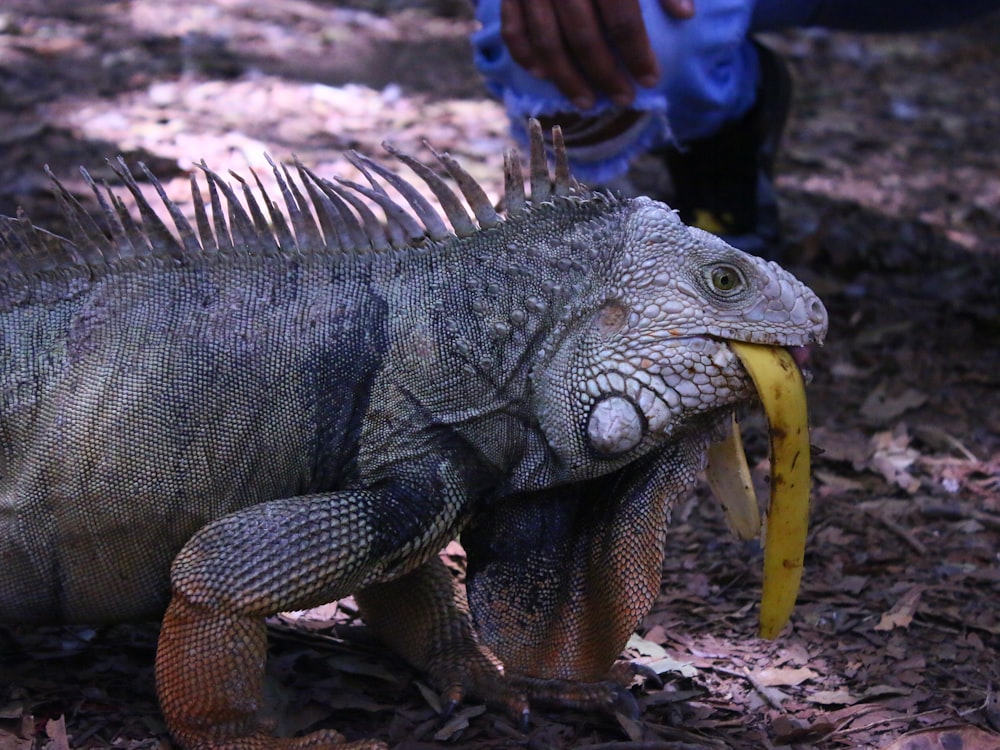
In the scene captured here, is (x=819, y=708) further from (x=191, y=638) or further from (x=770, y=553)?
(x=191, y=638)

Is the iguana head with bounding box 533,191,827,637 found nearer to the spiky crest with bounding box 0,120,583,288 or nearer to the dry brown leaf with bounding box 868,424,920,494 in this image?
the spiky crest with bounding box 0,120,583,288

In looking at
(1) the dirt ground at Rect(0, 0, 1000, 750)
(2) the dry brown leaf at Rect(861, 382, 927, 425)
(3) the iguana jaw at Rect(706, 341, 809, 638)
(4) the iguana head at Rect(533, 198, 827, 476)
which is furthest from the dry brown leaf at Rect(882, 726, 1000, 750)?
(2) the dry brown leaf at Rect(861, 382, 927, 425)

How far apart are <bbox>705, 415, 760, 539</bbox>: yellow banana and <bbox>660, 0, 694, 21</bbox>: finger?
8.36 feet

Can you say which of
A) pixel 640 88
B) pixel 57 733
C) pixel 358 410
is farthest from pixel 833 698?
pixel 640 88

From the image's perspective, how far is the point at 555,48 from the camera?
5383mm

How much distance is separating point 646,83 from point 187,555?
3.17 m

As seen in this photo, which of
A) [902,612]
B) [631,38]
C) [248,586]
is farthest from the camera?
[631,38]

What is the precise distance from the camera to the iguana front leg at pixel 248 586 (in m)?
3.45

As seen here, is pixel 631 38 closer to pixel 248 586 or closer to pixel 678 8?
pixel 678 8

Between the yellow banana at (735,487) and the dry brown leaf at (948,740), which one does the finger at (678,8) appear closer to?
the yellow banana at (735,487)

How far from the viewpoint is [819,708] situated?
4.19 metres

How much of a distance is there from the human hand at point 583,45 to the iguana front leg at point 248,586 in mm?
2589

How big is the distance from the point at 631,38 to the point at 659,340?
7.18 ft

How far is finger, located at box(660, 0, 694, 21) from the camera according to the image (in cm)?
572
